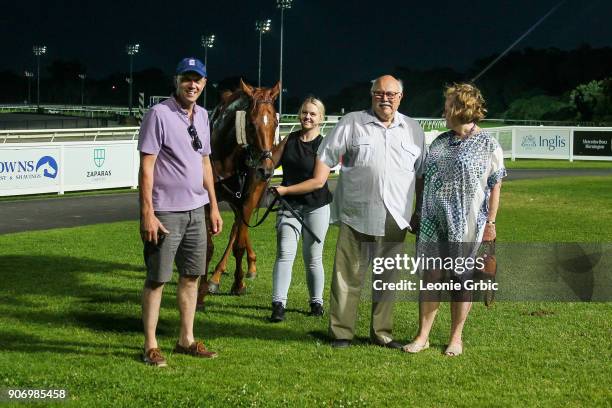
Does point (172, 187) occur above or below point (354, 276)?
above

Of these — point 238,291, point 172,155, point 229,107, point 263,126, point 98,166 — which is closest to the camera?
point 172,155

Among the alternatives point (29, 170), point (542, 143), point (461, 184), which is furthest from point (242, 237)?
point (542, 143)

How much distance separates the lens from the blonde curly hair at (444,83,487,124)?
6.18 m

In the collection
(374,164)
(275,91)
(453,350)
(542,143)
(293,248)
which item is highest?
(275,91)

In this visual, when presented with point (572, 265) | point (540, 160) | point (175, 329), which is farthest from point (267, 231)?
point (540, 160)

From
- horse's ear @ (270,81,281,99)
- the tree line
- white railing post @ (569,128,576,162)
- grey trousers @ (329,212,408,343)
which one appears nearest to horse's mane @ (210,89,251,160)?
horse's ear @ (270,81,281,99)

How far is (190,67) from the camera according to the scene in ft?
20.1

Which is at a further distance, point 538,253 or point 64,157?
point 64,157

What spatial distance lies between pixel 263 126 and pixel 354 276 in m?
2.06

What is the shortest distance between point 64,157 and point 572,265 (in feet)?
49.5

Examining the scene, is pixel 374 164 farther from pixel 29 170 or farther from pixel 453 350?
pixel 29 170

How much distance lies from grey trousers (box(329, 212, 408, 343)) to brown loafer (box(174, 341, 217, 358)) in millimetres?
972

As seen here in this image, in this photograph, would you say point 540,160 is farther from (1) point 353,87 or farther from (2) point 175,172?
(1) point 353,87

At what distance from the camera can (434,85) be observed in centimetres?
10044
